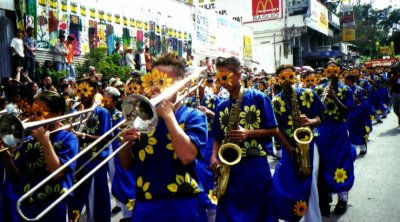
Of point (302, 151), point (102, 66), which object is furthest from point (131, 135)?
Result: point (102, 66)

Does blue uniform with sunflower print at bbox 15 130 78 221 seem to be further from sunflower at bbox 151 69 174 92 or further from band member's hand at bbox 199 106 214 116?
band member's hand at bbox 199 106 214 116

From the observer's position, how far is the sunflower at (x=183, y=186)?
3.16 metres

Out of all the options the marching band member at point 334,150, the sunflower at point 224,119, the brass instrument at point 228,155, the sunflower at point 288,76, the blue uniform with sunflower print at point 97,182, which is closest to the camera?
the brass instrument at point 228,155

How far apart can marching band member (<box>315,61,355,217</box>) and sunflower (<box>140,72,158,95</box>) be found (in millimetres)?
3700

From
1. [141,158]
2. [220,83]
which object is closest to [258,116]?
[220,83]

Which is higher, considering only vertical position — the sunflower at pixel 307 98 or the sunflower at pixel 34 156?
the sunflower at pixel 307 98

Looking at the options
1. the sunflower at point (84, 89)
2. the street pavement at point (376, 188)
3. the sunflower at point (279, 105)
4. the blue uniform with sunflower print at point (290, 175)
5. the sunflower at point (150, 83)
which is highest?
the sunflower at point (150, 83)

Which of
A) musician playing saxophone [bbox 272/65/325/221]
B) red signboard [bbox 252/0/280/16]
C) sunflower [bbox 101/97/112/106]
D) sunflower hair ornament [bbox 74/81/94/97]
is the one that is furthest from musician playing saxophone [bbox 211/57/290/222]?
red signboard [bbox 252/0/280/16]

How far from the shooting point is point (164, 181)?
10.4ft

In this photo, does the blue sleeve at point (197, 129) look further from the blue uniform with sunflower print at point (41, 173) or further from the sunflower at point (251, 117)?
the blue uniform with sunflower print at point (41, 173)

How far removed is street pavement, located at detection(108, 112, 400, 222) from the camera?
6352mm

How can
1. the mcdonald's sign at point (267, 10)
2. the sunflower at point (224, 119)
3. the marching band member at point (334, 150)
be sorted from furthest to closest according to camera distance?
the mcdonald's sign at point (267, 10), the marching band member at point (334, 150), the sunflower at point (224, 119)

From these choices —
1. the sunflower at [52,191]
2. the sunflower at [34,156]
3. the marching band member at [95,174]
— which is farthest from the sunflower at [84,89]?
the sunflower at [52,191]

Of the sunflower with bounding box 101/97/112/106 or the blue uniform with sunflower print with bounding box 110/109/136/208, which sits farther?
the sunflower with bounding box 101/97/112/106
